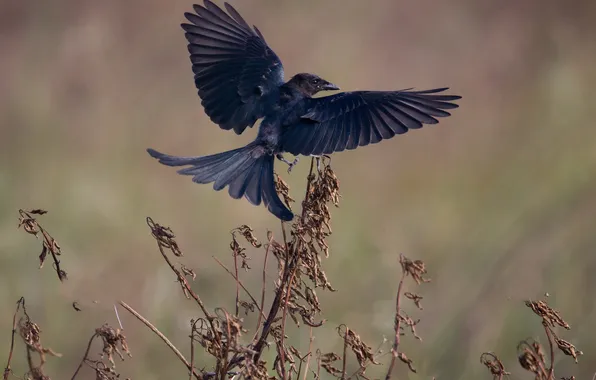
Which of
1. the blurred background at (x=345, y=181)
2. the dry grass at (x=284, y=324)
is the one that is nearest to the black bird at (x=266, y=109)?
the dry grass at (x=284, y=324)

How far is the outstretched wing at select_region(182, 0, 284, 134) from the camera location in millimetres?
3562

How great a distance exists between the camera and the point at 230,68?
3674 millimetres

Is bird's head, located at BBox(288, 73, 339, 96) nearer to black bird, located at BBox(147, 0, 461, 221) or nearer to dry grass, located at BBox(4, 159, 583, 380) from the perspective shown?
black bird, located at BBox(147, 0, 461, 221)

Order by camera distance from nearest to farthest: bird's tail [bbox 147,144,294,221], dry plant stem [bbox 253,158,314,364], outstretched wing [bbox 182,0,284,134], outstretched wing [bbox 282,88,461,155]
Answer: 1. dry plant stem [bbox 253,158,314,364]
2. bird's tail [bbox 147,144,294,221]
3. outstretched wing [bbox 282,88,461,155]
4. outstretched wing [bbox 182,0,284,134]

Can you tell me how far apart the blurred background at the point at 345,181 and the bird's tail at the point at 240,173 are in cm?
167

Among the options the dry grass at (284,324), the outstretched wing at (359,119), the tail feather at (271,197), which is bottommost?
the dry grass at (284,324)

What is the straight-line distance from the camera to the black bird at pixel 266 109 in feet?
10.1

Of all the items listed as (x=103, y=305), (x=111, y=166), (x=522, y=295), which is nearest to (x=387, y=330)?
(x=522, y=295)

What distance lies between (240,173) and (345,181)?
9.21 feet

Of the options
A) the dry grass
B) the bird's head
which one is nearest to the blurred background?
the bird's head

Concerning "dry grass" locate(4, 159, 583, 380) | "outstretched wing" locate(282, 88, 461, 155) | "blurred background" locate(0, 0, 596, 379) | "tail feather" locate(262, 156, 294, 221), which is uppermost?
"blurred background" locate(0, 0, 596, 379)

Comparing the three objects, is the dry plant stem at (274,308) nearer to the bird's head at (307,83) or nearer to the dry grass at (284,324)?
the dry grass at (284,324)

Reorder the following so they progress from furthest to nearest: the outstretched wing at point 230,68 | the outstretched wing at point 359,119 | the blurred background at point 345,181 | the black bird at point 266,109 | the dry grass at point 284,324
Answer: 1. the blurred background at point 345,181
2. the outstretched wing at point 230,68
3. the outstretched wing at point 359,119
4. the black bird at point 266,109
5. the dry grass at point 284,324

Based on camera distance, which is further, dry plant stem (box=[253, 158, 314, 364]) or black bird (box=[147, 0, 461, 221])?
black bird (box=[147, 0, 461, 221])
